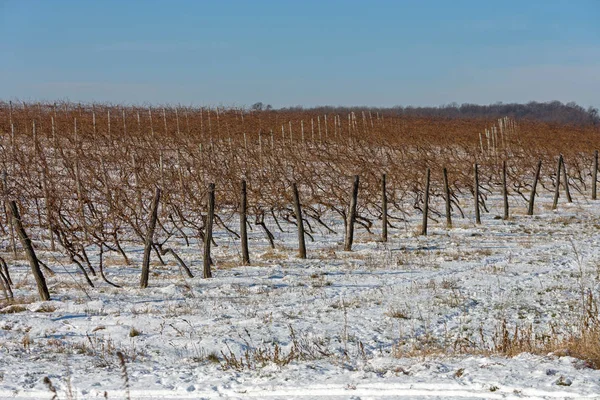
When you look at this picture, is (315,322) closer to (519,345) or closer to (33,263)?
(519,345)

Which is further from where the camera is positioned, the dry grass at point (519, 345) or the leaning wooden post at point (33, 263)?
the leaning wooden post at point (33, 263)

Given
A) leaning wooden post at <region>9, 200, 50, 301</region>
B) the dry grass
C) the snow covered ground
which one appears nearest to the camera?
the snow covered ground

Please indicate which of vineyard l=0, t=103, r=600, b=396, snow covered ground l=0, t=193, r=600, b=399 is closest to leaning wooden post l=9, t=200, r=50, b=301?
vineyard l=0, t=103, r=600, b=396

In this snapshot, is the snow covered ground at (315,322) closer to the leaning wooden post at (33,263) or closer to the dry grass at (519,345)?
the dry grass at (519,345)

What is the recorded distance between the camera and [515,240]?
510 inches

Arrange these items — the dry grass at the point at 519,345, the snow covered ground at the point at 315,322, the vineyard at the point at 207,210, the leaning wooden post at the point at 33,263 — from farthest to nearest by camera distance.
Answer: the vineyard at the point at 207,210 < the leaning wooden post at the point at 33,263 < the dry grass at the point at 519,345 < the snow covered ground at the point at 315,322

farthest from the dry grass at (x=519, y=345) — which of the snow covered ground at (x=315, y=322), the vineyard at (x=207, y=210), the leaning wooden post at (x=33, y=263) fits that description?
the leaning wooden post at (x=33, y=263)

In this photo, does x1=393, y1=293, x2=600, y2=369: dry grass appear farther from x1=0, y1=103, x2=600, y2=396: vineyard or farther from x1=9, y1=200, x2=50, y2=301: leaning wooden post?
x1=9, y1=200, x2=50, y2=301: leaning wooden post

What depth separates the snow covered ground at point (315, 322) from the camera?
4.32m

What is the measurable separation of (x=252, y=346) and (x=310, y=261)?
16.4ft

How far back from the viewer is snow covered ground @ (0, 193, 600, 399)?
14.2 feet

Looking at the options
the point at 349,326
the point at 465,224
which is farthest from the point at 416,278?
the point at 465,224

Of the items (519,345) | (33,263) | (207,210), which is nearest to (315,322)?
(519,345)

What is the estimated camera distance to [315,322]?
265 inches
